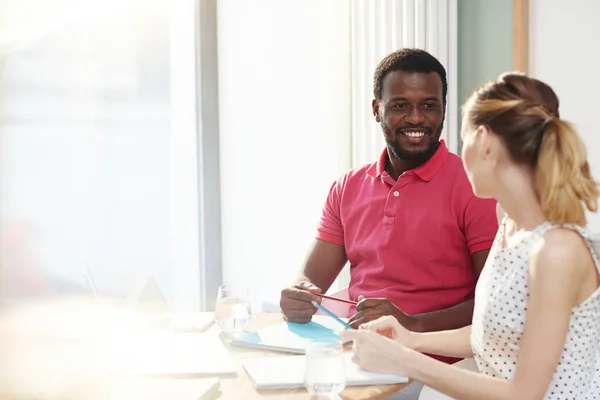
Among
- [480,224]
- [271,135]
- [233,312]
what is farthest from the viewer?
[271,135]

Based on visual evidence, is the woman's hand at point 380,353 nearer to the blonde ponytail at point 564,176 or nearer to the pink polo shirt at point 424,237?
the blonde ponytail at point 564,176

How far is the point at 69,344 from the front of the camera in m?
1.46

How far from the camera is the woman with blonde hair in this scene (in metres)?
1.25

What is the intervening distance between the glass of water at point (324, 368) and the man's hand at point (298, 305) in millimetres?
551

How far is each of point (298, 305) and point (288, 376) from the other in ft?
1.38

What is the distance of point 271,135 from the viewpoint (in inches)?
132

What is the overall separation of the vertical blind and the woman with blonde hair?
4.87 feet

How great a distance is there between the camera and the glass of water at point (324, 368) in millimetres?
1235

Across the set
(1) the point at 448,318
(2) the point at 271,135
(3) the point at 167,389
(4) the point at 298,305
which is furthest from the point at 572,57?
(3) the point at 167,389

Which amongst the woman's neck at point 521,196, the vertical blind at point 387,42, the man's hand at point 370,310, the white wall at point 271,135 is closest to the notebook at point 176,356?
the man's hand at point 370,310

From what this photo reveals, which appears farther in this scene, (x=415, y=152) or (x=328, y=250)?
(x=328, y=250)

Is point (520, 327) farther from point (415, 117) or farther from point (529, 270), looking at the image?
point (415, 117)

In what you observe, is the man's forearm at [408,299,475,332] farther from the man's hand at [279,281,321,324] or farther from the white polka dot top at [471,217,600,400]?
the white polka dot top at [471,217,600,400]

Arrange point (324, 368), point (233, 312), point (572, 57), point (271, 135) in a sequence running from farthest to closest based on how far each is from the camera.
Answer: point (271, 135) → point (572, 57) → point (233, 312) → point (324, 368)
